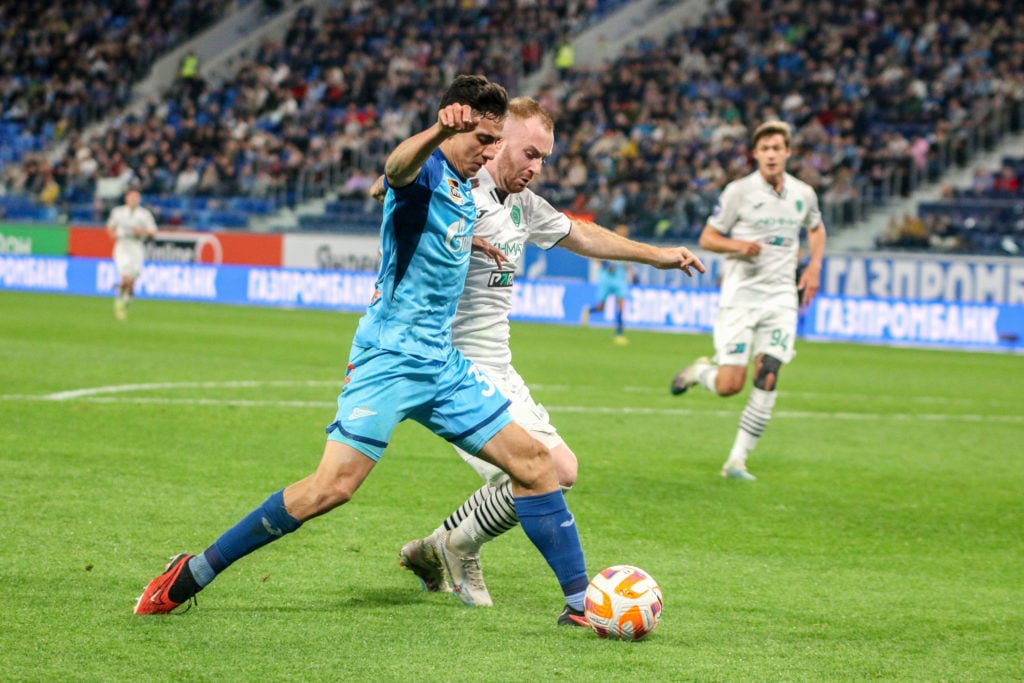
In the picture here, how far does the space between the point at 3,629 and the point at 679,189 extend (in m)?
25.9

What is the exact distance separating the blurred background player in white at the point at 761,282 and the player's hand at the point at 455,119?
511 cm

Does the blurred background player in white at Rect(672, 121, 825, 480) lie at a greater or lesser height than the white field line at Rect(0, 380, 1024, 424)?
greater

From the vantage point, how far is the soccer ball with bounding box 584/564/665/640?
4988mm

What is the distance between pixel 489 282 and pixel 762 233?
4451mm

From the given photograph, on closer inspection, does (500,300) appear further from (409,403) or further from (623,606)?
(623,606)

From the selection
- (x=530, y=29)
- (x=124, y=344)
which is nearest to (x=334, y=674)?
(x=124, y=344)

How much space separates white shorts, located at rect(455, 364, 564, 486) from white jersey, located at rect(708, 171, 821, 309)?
4179 mm

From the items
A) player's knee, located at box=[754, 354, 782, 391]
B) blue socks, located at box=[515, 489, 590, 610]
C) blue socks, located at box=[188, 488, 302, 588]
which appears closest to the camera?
blue socks, located at box=[188, 488, 302, 588]

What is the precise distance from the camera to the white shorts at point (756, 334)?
9.41m

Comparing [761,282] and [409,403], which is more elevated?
[761,282]

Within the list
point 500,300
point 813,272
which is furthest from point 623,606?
point 813,272

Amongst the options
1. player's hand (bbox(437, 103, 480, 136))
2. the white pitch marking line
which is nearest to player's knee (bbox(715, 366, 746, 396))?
player's hand (bbox(437, 103, 480, 136))

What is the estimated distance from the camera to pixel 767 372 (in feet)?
30.8

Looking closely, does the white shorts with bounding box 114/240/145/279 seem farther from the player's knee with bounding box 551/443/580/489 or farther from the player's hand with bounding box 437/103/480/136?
the player's hand with bounding box 437/103/480/136
